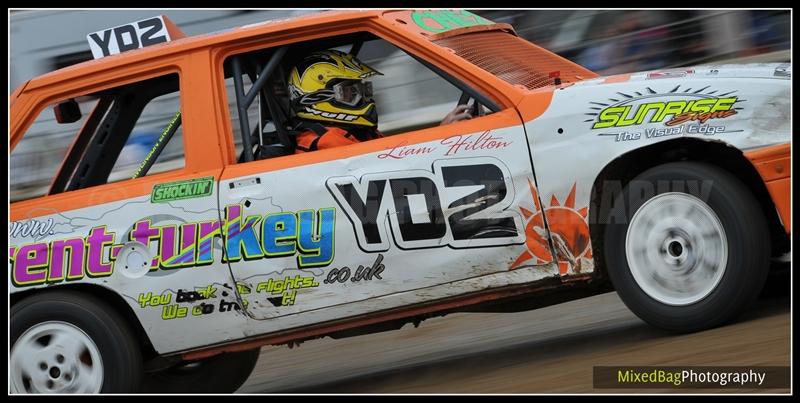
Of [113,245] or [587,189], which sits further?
[113,245]

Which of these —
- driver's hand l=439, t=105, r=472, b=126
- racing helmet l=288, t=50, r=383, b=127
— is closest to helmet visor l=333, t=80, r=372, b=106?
racing helmet l=288, t=50, r=383, b=127

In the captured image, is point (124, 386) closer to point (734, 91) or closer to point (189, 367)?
point (189, 367)

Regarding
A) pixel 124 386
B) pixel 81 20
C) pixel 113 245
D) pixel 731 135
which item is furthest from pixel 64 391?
pixel 81 20

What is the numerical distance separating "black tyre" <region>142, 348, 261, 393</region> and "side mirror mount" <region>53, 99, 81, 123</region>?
1.44 metres

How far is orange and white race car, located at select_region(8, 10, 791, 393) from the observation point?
14.9ft

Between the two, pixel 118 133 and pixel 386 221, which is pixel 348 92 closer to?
pixel 386 221

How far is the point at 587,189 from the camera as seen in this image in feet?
15.4

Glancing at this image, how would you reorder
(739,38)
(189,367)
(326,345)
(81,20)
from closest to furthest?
(189,367) < (326,345) < (739,38) < (81,20)

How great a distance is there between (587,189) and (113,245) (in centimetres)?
221

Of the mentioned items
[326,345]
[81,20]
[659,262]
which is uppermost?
[81,20]

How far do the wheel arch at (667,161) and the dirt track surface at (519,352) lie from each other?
43 centimetres

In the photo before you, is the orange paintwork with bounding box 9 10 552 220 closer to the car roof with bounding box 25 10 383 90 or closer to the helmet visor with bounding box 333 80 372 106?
the car roof with bounding box 25 10 383 90

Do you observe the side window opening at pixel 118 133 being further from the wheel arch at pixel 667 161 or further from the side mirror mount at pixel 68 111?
the wheel arch at pixel 667 161

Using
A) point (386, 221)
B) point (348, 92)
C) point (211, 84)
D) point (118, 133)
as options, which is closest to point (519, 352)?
point (386, 221)
